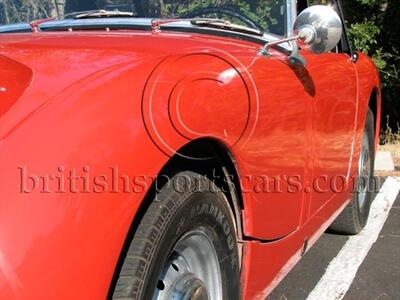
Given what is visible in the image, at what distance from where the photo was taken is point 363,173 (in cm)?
434

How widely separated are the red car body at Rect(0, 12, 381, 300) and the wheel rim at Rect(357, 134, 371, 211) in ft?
4.36

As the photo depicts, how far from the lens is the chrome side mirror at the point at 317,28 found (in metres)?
2.61

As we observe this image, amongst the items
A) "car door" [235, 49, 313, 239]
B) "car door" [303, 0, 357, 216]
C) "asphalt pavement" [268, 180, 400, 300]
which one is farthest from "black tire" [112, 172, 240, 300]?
"asphalt pavement" [268, 180, 400, 300]

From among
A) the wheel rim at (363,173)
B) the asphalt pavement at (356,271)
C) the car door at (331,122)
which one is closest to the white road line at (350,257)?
the asphalt pavement at (356,271)

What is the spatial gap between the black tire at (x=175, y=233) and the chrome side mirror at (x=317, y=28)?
3.14ft

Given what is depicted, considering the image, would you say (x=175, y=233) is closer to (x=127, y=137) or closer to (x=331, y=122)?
(x=127, y=137)

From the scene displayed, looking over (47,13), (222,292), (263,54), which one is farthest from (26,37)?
(222,292)

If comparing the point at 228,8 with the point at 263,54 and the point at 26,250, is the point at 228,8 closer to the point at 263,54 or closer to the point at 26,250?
the point at 263,54

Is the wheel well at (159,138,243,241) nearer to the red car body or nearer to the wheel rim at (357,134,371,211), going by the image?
the red car body

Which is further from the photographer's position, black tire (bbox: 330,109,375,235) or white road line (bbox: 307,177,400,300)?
black tire (bbox: 330,109,375,235)

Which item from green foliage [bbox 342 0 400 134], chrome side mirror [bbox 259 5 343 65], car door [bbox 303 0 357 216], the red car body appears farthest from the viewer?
green foliage [bbox 342 0 400 134]

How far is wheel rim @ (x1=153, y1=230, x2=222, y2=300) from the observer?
5.92 ft

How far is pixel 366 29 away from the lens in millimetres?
8070

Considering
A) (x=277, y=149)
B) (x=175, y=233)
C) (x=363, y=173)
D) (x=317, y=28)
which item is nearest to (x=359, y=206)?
(x=363, y=173)
